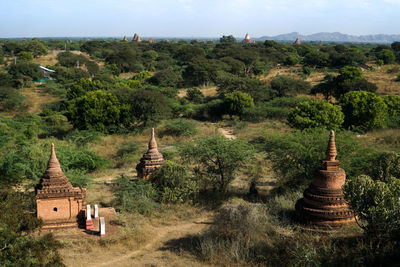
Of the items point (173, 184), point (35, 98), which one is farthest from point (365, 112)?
point (35, 98)

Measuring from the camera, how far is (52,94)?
4897 cm

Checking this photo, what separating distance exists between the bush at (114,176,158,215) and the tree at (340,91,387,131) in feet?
65.5

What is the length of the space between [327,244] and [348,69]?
39852 millimetres

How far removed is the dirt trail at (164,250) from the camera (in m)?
12.6

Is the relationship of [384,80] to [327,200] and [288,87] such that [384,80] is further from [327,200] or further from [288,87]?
[327,200]

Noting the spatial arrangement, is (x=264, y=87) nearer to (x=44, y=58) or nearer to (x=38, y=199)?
(x=38, y=199)

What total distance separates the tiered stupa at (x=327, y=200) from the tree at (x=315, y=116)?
15.7 meters

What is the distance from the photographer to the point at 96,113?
103 feet

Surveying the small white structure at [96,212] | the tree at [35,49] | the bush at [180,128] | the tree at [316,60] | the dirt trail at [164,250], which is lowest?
the dirt trail at [164,250]

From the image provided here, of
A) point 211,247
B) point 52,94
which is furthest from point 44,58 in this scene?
point 211,247

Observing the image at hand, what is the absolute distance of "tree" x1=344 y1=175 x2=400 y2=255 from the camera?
10188 mm

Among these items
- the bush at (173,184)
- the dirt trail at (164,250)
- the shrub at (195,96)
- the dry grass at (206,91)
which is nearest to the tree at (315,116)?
the bush at (173,184)

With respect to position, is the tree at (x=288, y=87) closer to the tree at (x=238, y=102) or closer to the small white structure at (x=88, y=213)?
the tree at (x=238, y=102)

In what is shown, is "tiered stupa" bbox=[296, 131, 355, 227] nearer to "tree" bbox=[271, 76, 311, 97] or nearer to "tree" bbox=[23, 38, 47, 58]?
"tree" bbox=[271, 76, 311, 97]
